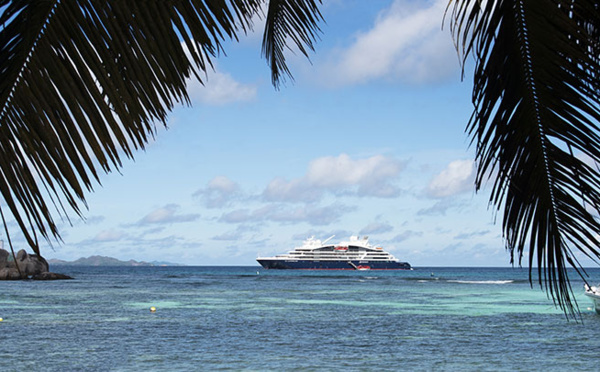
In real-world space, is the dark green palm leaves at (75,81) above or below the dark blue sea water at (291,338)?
above

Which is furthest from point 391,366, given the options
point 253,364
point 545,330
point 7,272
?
point 7,272

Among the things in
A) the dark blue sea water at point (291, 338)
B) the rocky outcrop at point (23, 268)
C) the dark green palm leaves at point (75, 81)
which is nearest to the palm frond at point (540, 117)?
the dark green palm leaves at point (75, 81)

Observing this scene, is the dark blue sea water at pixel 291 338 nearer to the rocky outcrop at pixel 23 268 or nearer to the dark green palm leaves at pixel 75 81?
the dark green palm leaves at pixel 75 81

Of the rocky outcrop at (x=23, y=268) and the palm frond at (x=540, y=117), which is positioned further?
the rocky outcrop at (x=23, y=268)

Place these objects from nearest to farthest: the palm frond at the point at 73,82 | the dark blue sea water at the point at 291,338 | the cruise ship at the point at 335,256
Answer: the palm frond at the point at 73,82
the dark blue sea water at the point at 291,338
the cruise ship at the point at 335,256

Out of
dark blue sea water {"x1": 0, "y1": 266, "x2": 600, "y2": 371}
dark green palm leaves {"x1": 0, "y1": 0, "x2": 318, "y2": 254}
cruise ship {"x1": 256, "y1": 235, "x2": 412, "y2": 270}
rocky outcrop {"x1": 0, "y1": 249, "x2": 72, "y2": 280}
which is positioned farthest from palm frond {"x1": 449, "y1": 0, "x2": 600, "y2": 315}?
cruise ship {"x1": 256, "y1": 235, "x2": 412, "y2": 270}

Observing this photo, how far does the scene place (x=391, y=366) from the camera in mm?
15469

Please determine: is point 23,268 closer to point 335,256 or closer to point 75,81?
point 335,256

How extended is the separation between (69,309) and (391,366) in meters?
19.8

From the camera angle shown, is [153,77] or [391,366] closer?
[153,77]

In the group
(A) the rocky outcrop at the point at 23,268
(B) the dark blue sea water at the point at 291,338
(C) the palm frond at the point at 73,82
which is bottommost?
(B) the dark blue sea water at the point at 291,338

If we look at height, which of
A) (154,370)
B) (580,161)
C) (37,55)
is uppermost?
(37,55)

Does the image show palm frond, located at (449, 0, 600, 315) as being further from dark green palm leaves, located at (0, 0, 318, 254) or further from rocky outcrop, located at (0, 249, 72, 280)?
rocky outcrop, located at (0, 249, 72, 280)

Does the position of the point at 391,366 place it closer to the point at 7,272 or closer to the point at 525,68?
the point at 525,68
